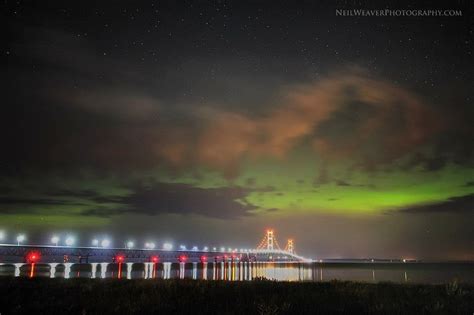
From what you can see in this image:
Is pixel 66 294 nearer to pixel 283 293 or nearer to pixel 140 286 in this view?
pixel 140 286

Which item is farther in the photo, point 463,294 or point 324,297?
point 463,294

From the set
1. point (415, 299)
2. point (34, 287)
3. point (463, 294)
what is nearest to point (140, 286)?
point (34, 287)

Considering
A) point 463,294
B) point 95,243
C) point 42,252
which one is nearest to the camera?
point 463,294

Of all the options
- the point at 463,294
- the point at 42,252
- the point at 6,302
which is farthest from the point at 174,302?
the point at 42,252

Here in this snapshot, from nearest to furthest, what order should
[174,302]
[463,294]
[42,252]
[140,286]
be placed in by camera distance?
[174,302] < [463,294] < [140,286] < [42,252]

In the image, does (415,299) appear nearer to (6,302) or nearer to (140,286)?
(140,286)

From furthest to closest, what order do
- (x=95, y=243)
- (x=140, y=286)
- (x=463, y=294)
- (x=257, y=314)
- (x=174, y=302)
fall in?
(x=95, y=243), (x=140, y=286), (x=463, y=294), (x=174, y=302), (x=257, y=314)
